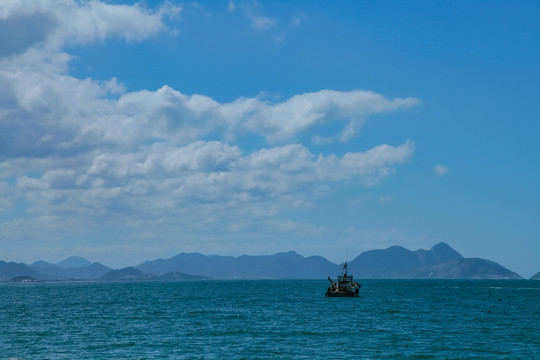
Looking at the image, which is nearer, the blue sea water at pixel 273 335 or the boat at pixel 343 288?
the blue sea water at pixel 273 335

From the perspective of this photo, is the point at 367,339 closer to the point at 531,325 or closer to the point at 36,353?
the point at 531,325

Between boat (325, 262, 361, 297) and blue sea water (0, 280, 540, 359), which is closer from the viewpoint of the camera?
blue sea water (0, 280, 540, 359)

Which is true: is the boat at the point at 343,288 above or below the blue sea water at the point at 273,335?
above

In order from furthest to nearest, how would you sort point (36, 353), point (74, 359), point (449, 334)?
point (449, 334) → point (36, 353) → point (74, 359)

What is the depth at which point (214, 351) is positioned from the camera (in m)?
55.8

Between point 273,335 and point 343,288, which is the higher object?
point 343,288

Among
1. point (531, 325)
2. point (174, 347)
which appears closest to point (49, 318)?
point (174, 347)

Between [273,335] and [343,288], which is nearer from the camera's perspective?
[273,335]

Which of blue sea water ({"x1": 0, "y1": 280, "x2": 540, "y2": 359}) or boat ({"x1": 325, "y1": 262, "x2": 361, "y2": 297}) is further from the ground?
boat ({"x1": 325, "y1": 262, "x2": 361, "y2": 297})

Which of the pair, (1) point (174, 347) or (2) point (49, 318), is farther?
(2) point (49, 318)

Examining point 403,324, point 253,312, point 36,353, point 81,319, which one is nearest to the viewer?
point 36,353

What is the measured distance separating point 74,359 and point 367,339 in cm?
3172

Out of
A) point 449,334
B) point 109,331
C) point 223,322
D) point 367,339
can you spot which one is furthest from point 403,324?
point 109,331

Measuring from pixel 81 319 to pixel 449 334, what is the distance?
57013mm
